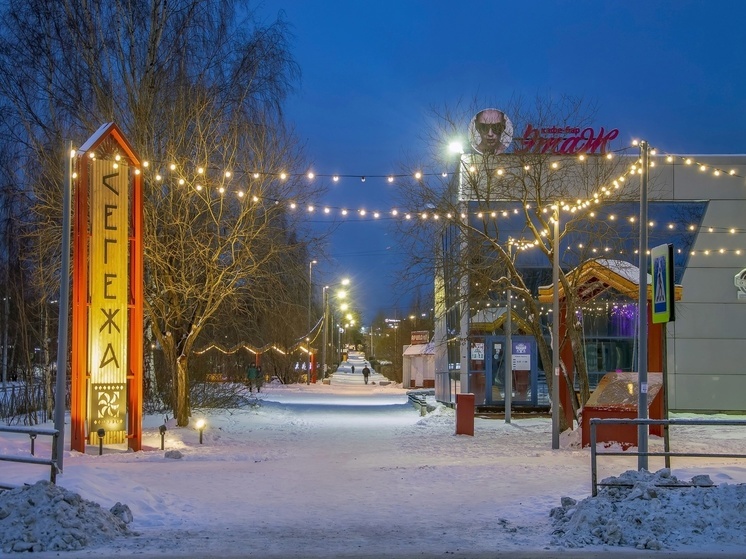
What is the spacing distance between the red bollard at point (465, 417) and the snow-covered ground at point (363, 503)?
8.18 feet

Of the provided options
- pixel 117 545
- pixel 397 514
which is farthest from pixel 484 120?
pixel 117 545

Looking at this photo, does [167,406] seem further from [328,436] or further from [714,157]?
[714,157]

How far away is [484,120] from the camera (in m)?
24.3

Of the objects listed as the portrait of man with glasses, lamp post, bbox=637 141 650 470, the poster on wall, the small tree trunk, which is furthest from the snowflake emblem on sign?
the poster on wall

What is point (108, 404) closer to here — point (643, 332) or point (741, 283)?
point (643, 332)

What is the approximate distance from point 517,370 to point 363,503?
20388mm

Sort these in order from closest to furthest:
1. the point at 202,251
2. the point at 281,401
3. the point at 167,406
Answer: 1. the point at 202,251
2. the point at 167,406
3. the point at 281,401

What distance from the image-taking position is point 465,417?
22.5 metres

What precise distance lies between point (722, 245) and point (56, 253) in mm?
23843

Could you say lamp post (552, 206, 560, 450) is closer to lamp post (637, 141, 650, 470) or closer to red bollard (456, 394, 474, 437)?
red bollard (456, 394, 474, 437)

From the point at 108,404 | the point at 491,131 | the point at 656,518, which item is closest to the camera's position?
the point at 656,518

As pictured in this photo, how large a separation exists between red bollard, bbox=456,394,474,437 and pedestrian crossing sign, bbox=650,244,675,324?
32.3 feet

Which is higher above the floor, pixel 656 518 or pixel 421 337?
pixel 421 337

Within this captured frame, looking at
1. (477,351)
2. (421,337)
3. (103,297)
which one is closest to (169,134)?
(103,297)
